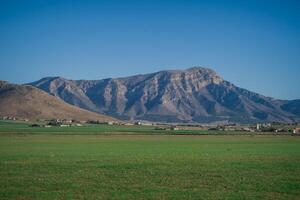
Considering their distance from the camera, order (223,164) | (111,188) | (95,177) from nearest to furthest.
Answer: (111,188), (95,177), (223,164)

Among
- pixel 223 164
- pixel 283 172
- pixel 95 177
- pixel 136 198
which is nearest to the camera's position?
pixel 136 198

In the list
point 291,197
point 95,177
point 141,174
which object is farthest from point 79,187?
point 291,197

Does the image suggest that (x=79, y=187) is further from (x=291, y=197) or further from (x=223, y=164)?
(x=223, y=164)

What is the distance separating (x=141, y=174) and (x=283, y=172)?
36.0 ft

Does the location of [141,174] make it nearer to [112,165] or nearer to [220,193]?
[112,165]

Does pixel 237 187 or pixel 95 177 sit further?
pixel 95 177

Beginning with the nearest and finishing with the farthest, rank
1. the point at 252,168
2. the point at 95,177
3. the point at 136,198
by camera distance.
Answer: the point at 136,198 < the point at 95,177 < the point at 252,168

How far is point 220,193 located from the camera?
80.9 ft

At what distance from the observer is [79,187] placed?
1033 inches

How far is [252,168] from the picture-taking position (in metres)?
35.7

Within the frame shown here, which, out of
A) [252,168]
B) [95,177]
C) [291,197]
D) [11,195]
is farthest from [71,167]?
[291,197]

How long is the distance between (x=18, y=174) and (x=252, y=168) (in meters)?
18.8

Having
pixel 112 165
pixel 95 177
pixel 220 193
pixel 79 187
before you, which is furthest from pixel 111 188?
pixel 112 165

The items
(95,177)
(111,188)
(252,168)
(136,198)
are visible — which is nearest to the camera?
(136,198)
